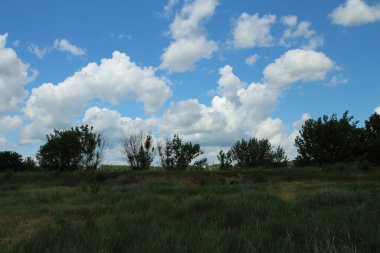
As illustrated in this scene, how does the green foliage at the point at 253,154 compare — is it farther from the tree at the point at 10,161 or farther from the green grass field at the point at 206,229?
the green grass field at the point at 206,229

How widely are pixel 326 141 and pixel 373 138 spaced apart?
8.07 metres

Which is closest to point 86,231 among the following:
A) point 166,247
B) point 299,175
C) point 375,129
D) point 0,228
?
point 166,247

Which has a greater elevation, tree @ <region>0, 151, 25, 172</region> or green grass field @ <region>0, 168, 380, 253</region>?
tree @ <region>0, 151, 25, 172</region>

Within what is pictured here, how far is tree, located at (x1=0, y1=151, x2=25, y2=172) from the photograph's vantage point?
51.2 m

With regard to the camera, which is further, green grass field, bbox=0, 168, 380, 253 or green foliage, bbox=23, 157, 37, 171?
green foliage, bbox=23, 157, 37, 171

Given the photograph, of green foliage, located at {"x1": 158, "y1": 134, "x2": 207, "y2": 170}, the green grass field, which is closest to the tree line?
green foliage, located at {"x1": 158, "y1": 134, "x2": 207, "y2": 170}

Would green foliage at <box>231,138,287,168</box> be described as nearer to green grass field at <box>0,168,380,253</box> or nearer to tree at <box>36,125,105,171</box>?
tree at <box>36,125,105,171</box>

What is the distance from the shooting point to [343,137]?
38906mm

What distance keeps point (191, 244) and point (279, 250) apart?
103 centimetres

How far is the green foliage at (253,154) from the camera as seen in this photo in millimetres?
49500

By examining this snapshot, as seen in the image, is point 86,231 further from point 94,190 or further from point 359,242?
point 94,190

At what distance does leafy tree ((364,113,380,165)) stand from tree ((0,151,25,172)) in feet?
139

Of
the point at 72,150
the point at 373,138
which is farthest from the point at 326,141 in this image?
the point at 72,150

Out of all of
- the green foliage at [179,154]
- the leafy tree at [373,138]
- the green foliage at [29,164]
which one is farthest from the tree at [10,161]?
the leafy tree at [373,138]
